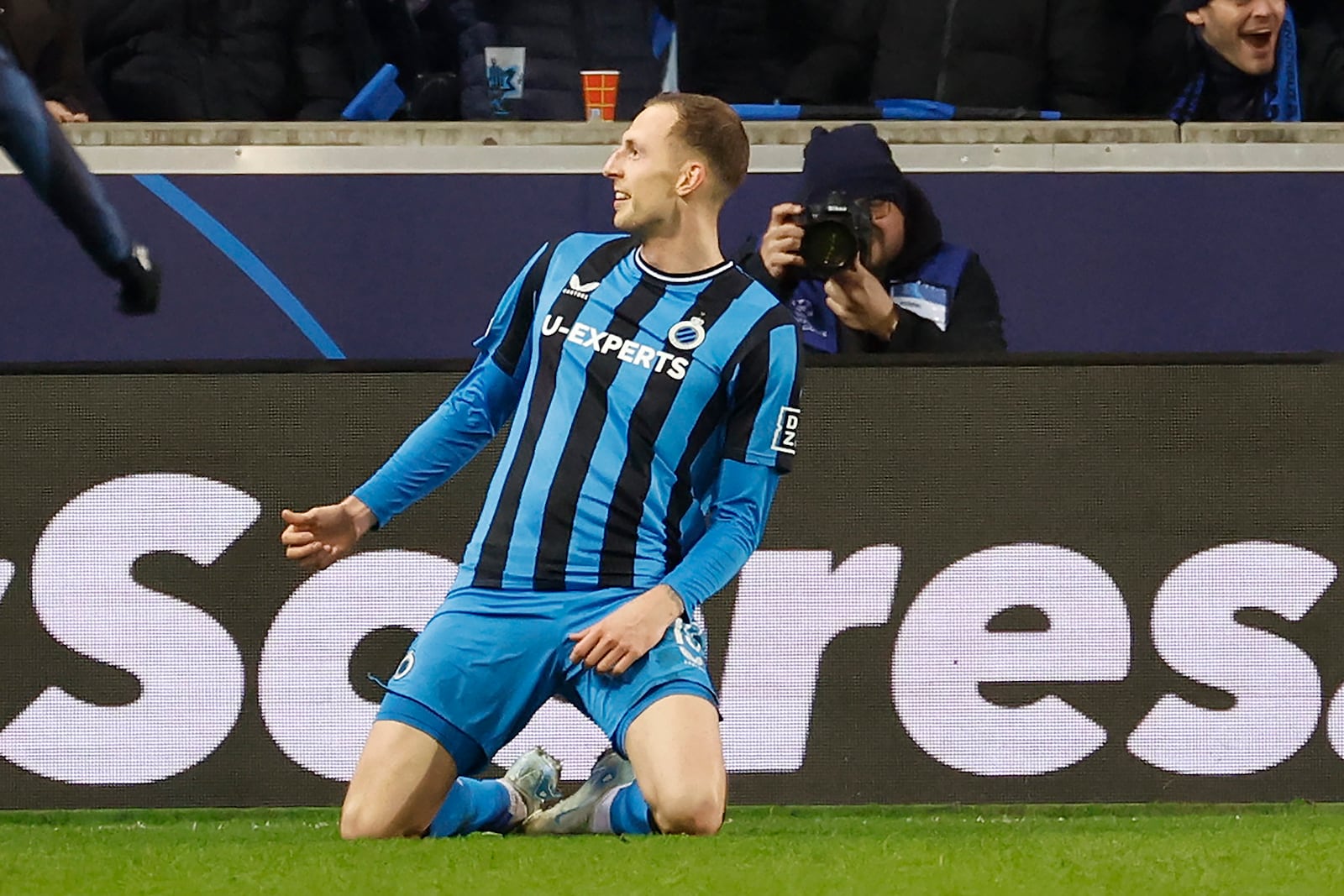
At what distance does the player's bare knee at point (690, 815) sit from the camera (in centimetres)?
408

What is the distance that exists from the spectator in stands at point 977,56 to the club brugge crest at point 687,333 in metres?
2.34

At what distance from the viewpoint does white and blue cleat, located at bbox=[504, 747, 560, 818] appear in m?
4.61

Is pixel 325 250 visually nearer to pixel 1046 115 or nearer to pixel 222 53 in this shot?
pixel 222 53

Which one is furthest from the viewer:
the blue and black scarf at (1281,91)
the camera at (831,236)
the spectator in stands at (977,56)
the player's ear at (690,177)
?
the spectator in stands at (977,56)

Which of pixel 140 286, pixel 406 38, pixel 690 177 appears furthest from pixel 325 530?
pixel 406 38

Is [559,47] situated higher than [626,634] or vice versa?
[559,47]

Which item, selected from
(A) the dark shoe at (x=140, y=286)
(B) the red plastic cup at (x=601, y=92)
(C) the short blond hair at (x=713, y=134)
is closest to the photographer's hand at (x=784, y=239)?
(C) the short blond hair at (x=713, y=134)

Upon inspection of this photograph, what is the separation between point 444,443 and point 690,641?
27.6 inches

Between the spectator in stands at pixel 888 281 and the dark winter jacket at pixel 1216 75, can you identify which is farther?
the dark winter jacket at pixel 1216 75

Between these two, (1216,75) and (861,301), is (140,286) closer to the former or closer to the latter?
(861,301)

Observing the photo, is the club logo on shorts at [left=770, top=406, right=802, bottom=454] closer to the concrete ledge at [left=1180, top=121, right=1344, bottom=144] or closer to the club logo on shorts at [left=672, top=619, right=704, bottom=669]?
the club logo on shorts at [left=672, top=619, right=704, bottom=669]

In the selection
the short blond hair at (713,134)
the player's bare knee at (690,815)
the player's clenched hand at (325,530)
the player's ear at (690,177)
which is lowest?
the player's bare knee at (690,815)

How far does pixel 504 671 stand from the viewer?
4254 millimetres

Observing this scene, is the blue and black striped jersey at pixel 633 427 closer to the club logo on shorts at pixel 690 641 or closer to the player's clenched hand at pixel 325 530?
the club logo on shorts at pixel 690 641
